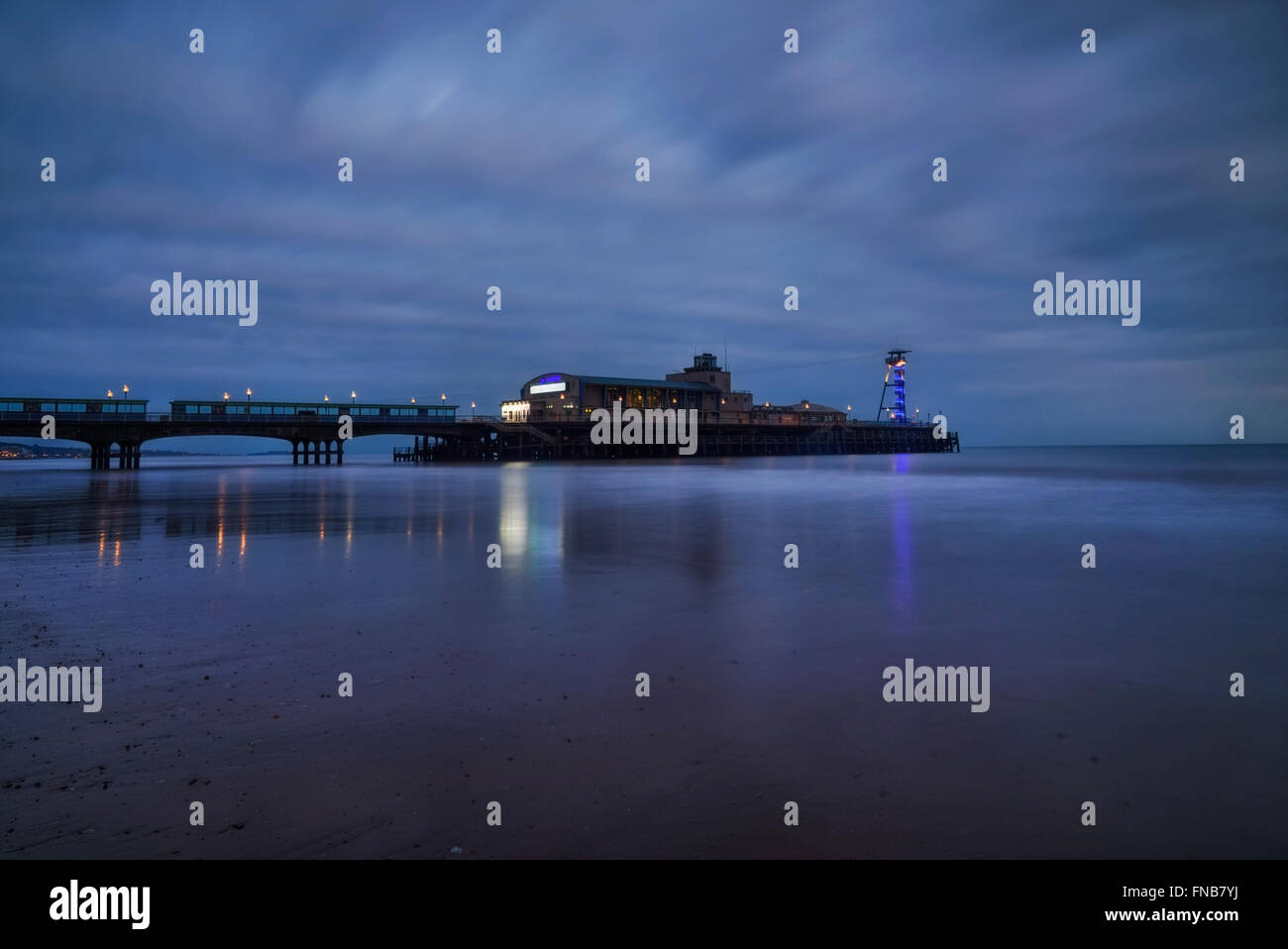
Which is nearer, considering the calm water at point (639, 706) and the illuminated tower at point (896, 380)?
the calm water at point (639, 706)

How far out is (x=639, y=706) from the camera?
693cm

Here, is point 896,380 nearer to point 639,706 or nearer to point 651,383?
point 651,383

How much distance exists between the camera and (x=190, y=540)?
18.8 meters

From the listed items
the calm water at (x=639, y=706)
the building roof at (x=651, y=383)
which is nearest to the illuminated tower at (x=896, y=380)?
the building roof at (x=651, y=383)

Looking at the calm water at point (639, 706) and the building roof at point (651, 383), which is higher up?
the building roof at point (651, 383)

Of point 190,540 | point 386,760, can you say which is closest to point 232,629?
point 386,760

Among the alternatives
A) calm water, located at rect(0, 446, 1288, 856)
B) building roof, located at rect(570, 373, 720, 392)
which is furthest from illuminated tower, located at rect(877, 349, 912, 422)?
calm water, located at rect(0, 446, 1288, 856)

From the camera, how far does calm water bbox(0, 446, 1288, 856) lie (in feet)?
15.5

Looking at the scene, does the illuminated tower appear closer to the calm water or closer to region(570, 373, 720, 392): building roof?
region(570, 373, 720, 392): building roof

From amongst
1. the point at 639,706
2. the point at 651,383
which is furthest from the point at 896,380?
the point at 639,706

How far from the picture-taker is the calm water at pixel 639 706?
4734 millimetres

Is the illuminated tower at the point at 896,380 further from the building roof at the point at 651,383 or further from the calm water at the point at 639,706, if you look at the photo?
the calm water at the point at 639,706
